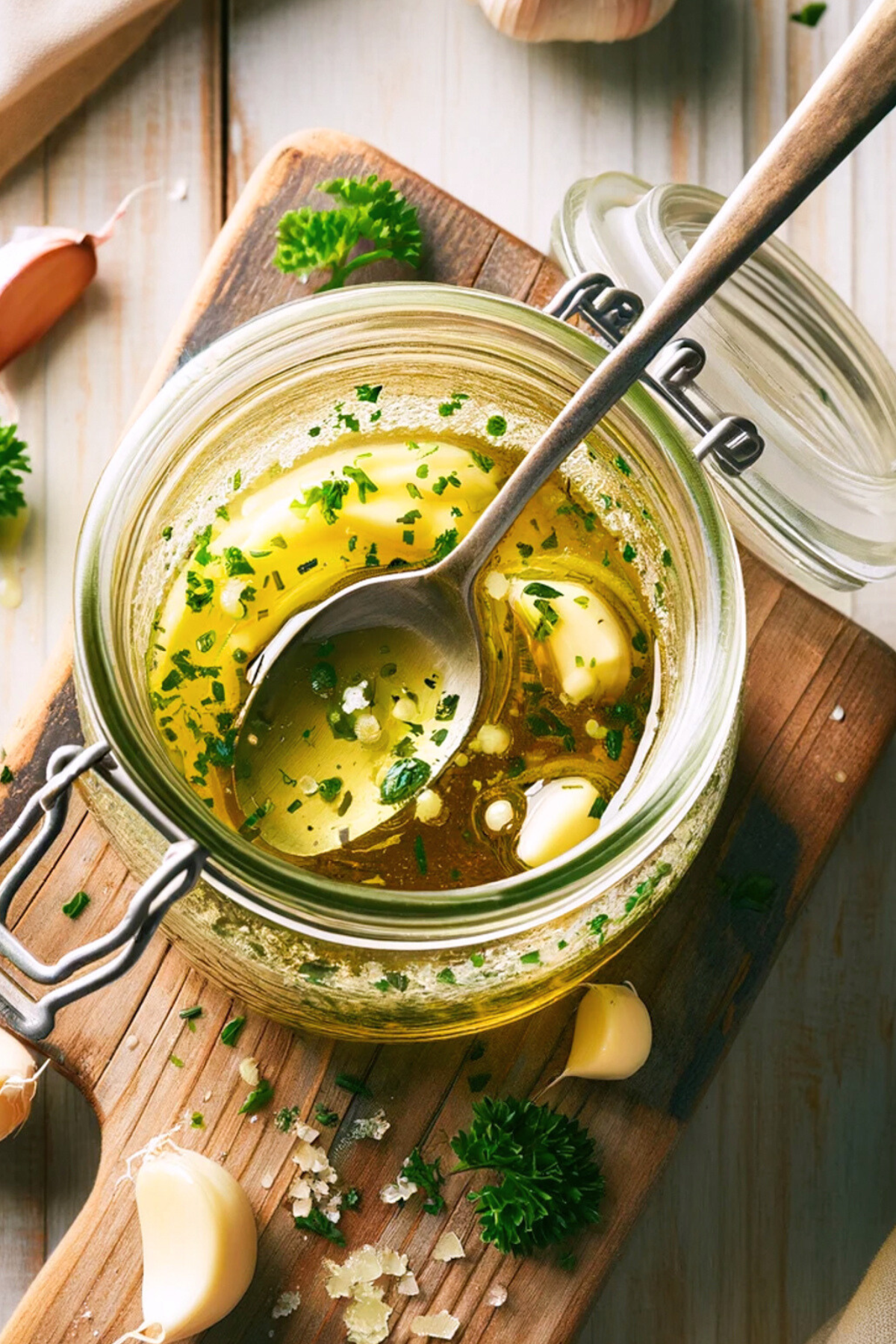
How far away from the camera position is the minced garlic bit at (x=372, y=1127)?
83cm

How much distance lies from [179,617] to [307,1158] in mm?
379

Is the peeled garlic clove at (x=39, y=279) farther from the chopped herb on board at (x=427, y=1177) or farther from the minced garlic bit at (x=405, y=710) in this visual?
the chopped herb on board at (x=427, y=1177)

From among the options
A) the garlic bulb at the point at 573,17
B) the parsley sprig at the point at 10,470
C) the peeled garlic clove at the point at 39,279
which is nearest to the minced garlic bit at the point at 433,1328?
the parsley sprig at the point at 10,470

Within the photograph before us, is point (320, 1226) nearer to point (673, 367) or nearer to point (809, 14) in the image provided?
point (673, 367)

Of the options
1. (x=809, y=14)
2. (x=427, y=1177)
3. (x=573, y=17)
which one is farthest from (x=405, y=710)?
(x=809, y=14)

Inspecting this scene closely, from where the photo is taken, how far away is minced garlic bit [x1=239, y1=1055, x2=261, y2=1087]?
2.74ft

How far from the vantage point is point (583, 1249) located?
84 centimetres

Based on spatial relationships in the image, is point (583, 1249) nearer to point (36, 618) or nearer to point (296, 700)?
point (296, 700)

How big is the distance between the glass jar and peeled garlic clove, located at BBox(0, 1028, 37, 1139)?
8.4 inches

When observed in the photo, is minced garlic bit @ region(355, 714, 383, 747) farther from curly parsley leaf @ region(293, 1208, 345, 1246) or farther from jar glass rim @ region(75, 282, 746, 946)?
curly parsley leaf @ region(293, 1208, 345, 1246)

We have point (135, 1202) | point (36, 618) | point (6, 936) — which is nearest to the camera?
point (6, 936)

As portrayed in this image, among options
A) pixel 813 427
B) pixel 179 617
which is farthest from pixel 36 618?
pixel 813 427

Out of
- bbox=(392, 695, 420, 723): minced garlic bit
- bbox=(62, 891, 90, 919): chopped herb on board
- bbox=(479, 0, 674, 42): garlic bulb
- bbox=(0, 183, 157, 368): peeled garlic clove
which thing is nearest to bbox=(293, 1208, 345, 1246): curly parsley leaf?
bbox=(62, 891, 90, 919): chopped herb on board

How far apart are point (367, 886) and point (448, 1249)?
0.34 m
